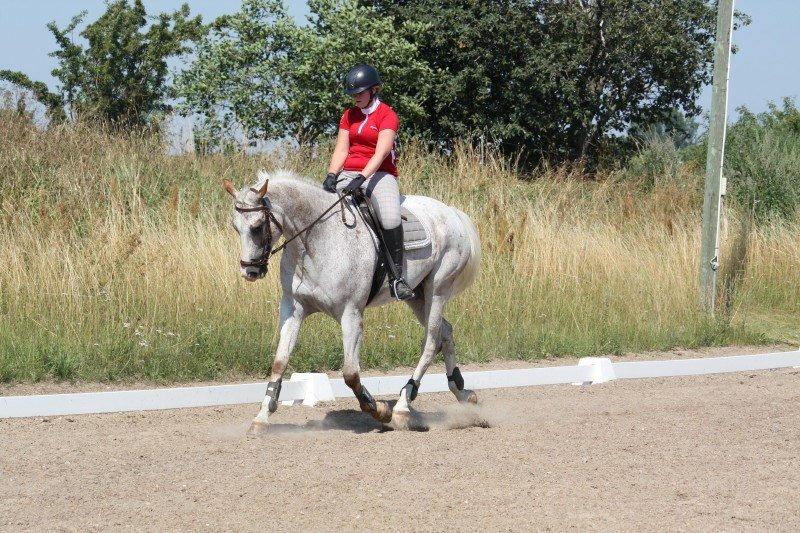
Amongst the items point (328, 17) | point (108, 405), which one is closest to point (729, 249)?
point (108, 405)

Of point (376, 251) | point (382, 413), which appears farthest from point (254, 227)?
point (382, 413)

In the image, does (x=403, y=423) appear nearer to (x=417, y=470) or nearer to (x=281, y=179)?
(x=417, y=470)

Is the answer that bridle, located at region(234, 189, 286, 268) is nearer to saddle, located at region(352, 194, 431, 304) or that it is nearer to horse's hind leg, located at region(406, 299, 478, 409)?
saddle, located at region(352, 194, 431, 304)

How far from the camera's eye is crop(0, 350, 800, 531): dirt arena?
528 centimetres

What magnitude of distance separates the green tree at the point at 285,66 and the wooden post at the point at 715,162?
38.8 feet

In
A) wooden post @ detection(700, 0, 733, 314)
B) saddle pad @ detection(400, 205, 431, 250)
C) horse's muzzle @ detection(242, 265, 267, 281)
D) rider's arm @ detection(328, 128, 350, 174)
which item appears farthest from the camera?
wooden post @ detection(700, 0, 733, 314)

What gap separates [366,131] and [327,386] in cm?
235

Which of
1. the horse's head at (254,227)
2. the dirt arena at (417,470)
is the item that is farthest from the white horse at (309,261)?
the dirt arena at (417,470)

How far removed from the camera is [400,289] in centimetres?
800

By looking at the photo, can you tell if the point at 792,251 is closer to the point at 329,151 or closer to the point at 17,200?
the point at 329,151

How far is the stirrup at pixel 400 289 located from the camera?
7985 mm

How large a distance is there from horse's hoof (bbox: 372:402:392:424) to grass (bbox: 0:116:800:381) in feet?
8.32

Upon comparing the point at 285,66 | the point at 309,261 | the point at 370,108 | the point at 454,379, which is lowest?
the point at 454,379

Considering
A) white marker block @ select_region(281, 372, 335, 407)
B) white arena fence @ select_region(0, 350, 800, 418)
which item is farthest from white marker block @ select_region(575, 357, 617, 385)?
white marker block @ select_region(281, 372, 335, 407)
